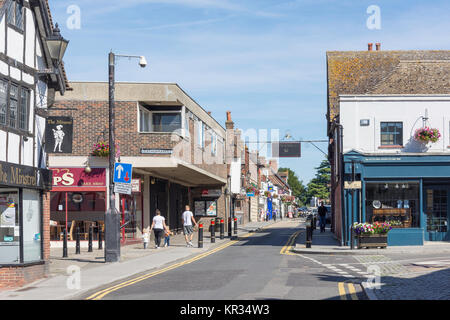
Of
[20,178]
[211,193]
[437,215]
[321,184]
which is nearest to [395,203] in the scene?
[437,215]

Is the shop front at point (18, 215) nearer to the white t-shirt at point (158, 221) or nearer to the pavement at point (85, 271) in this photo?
the pavement at point (85, 271)

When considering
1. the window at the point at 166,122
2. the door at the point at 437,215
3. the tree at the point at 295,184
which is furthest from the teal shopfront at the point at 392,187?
the tree at the point at 295,184

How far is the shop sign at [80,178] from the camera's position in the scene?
3019cm

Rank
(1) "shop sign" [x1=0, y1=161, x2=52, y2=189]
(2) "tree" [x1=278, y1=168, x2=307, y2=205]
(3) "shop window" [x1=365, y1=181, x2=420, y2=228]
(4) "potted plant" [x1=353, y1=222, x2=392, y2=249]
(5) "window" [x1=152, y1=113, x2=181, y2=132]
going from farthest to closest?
(2) "tree" [x1=278, y1=168, x2=307, y2=205] < (5) "window" [x1=152, y1=113, x2=181, y2=132] < (3) "shop window" [x1=365, y1=181, x2=420, y2=228] < (4) "potted plant" [x1=353, y1=222, x2=392, y2=249] < (1) "shop sign" [x1=0, y1=161, x2=52, y2=189]

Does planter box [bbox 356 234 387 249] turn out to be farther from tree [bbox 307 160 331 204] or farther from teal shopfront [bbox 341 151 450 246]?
tree [bbox 307 160 331 204]

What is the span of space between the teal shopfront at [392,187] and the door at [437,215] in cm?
56

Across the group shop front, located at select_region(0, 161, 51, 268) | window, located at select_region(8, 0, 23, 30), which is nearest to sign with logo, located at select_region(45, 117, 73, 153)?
shop front, located at select_region(0, 161, 51, 268)

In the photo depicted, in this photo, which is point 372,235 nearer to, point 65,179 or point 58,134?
point 58,134

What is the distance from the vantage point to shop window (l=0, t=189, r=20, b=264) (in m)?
16.2

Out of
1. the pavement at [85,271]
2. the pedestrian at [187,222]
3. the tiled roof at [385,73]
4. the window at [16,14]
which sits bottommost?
the pavement at [85,271]

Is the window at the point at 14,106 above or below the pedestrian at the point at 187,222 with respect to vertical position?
above

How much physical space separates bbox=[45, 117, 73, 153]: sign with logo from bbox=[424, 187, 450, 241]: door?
654 inches

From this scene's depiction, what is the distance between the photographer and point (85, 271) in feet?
60.3
